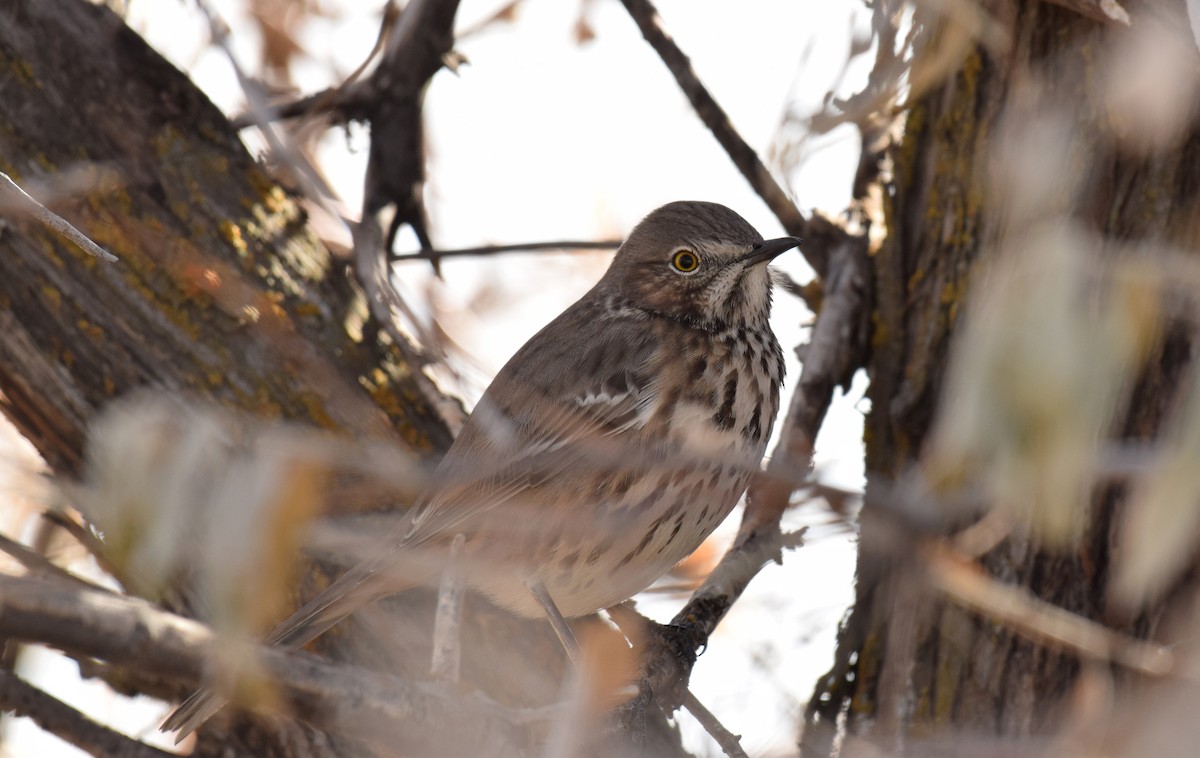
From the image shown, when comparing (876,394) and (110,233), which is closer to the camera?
(110,233)

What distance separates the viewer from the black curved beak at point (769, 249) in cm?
410

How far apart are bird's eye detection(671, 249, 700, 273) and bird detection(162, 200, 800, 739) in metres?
0.10

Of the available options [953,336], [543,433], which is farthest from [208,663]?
[953,336]

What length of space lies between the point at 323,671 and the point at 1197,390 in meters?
1.82

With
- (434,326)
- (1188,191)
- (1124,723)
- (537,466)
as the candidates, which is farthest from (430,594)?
(1188,191)

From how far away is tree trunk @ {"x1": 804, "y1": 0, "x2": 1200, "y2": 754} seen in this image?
11.4ft

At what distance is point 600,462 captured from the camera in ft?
12.3

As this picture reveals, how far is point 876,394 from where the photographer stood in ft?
13.5

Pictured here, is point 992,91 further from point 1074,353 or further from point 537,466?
point 537,466

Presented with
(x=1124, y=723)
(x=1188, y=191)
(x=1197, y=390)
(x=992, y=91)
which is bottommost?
(x=1124, y=723)

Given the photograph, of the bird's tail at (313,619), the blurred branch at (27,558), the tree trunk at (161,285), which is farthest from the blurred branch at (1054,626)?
the blurred branch at (27,558)

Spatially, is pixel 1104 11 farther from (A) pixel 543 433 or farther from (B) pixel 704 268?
(A) pixel 543 433

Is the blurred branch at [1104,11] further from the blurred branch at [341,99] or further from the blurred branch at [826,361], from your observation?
the blurred branch at [341,99]

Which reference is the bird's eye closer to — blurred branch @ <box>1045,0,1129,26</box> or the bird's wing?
the bird's wing
